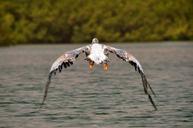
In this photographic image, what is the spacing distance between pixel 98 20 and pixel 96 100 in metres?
126

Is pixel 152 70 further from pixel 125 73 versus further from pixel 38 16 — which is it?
pixel 38 16

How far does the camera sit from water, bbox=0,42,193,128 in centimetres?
2939

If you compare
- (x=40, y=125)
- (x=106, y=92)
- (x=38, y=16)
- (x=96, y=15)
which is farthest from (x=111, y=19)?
(x=40, y=125)

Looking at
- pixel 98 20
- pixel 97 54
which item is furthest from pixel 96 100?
pixel 98 20

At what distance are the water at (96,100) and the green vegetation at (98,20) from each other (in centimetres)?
9741

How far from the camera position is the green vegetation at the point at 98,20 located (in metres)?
156

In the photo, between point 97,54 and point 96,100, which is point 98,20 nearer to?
point 96,100

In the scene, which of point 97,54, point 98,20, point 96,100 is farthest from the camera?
point 98,20

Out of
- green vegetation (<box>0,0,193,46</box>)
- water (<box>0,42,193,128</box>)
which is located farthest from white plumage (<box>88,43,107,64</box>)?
green vegetation (<box>0,0,193,46</box>)

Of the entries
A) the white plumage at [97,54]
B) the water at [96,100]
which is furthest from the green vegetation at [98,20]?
the white plumage at [97,54]

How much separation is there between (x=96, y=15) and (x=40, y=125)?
133745mm

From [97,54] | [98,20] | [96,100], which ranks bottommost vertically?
[96,100]

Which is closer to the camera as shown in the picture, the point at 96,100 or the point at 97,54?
the point at 97,54

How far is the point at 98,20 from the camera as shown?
6398 inches
